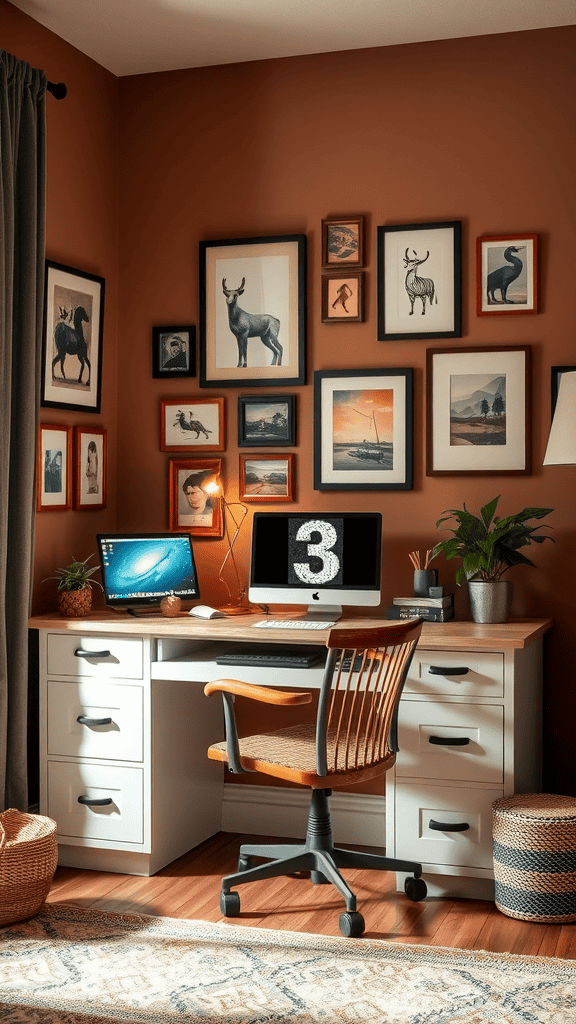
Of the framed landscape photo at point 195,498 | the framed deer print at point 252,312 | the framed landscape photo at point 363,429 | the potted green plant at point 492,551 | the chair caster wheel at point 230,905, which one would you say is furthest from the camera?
the framed landscape photo at point 195,498

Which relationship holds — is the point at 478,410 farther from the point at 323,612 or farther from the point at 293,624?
the point at 293,624

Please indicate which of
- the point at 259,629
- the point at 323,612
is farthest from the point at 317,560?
the point at 259,629

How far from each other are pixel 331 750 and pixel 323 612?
2.48 feet

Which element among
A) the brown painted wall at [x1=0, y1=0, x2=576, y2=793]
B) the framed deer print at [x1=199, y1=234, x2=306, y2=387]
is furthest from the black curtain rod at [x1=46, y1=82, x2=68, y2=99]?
the framed deer print at [x1=199, y1=234, x2=306, y2=387]

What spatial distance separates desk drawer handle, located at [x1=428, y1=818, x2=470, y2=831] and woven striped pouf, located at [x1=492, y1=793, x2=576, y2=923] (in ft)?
0.47

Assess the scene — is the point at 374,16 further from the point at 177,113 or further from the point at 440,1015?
the point at 440,1015

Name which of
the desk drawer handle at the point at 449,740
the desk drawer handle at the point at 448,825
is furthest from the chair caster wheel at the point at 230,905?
the desk drawer handle at the point at 449,740

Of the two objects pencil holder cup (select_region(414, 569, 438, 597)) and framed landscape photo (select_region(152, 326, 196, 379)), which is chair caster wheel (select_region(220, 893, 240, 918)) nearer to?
pencil holder cup (select_region(414, 569, 438, 597))

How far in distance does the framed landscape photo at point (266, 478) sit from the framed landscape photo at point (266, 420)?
0.06 m

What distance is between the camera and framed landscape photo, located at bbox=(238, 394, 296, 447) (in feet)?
12.7

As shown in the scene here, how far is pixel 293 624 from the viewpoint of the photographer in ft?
11.0

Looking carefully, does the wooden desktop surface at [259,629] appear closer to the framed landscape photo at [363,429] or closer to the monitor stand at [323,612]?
the monitor stand at [323,612]

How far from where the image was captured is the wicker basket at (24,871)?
2844 millimetres

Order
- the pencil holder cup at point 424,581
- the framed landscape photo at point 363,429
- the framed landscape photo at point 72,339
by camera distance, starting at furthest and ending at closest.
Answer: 1. the framed landscape photo at point 363,429
2. the framed landscape photo at point 72,339
3. the pencil holder cup at point 424,581
